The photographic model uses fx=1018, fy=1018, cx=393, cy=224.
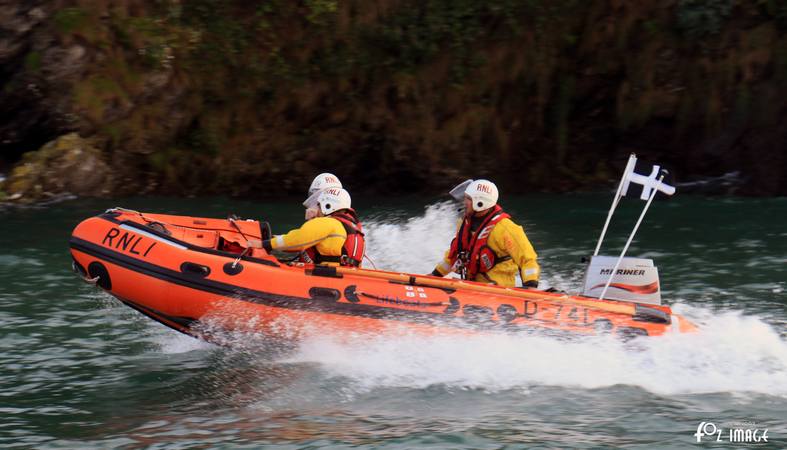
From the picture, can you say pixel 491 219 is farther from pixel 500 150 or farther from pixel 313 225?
pixel 500 150

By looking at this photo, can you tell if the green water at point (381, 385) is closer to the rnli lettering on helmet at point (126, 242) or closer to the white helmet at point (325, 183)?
the rnli lettering on helmet at point (126, 242)

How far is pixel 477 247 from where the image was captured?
8.66 metres

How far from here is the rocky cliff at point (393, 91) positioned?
1620 centimetres

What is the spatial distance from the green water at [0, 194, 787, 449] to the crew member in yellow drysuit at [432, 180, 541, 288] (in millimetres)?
799

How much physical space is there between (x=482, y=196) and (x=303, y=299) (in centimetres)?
175

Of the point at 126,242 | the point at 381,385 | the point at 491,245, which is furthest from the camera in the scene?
the point at 491,245

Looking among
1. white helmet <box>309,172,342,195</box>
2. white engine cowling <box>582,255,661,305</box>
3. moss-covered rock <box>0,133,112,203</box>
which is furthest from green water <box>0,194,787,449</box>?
moss-covered rock <box>0,133,112,203</box>

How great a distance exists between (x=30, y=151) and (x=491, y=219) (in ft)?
33.3

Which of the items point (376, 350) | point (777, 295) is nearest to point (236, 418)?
point (376, 350)

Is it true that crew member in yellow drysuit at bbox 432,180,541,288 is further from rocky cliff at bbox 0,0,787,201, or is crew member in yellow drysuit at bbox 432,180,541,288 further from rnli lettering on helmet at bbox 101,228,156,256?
rocky cliff at bbox 0,0,787,201

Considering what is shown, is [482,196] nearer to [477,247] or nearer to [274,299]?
[477,247]

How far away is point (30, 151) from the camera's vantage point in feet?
53.2

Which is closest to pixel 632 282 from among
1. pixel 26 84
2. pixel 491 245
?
pixel 491 245

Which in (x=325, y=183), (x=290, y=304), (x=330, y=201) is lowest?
(x=290, y=304)
